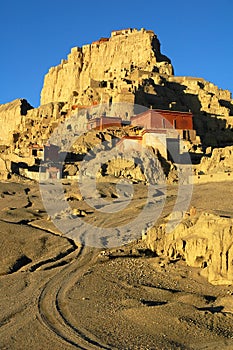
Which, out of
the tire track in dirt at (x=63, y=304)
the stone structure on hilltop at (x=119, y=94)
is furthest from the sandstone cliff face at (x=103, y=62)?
the tire track in dirt at (x=63, y=304)

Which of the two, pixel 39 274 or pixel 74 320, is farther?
pixel 39 274

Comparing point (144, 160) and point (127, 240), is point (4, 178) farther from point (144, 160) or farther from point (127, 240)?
point (127, 240)

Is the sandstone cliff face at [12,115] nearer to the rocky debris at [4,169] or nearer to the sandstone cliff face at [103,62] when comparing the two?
the sandstone cliff face at [103,62]

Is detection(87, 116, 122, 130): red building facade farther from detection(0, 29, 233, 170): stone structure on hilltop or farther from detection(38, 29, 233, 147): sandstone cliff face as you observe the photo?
detection(38, 29, 233, 147): sandstone cliff face

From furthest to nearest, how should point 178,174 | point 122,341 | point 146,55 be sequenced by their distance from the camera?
point 146,55
point 178,174
point 122,341

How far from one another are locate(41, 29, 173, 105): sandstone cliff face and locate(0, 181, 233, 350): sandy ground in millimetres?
56013

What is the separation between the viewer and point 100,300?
50.8 ft

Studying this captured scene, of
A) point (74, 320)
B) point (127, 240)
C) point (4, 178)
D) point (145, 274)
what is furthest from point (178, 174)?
point (74, 320)

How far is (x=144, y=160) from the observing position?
44094mm

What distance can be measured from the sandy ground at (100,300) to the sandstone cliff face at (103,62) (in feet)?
184

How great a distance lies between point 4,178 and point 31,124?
30.9m

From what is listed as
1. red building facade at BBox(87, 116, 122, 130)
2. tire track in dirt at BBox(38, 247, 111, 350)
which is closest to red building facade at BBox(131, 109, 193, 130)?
red building facade at BBox(87, 116, 122, 130)

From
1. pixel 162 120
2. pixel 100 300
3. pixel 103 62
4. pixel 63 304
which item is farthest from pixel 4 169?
pixel 103 62

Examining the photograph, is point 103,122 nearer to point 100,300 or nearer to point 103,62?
point 100,300
